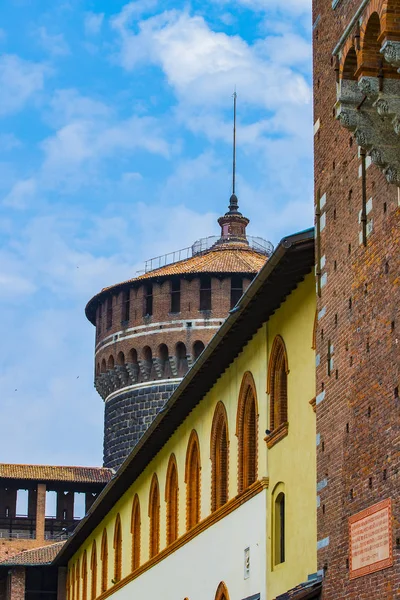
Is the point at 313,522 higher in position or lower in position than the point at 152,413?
lower

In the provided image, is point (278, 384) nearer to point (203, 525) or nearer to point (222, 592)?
point (222, 592)

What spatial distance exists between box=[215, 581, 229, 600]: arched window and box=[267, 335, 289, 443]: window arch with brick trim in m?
3.73

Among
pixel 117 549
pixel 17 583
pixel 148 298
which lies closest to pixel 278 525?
pixel 117 549

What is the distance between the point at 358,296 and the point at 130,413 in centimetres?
3991

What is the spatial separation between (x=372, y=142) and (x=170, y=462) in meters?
16.7

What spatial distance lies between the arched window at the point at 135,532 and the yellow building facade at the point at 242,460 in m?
0.23

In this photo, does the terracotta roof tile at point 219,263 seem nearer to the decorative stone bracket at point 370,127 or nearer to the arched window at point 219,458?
the arched window at point 219,458

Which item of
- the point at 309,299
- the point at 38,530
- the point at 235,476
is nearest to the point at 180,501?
the point at 235,476

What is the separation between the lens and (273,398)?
20.5 metres

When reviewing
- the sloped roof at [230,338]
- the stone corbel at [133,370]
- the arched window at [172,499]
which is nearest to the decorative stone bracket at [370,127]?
the sloped roof at [230,338]

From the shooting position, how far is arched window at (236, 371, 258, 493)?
2177 cm

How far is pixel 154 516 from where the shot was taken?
102ft

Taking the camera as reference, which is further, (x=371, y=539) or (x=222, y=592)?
(x=222, y=592)

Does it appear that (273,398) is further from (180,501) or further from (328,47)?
(180,501)
